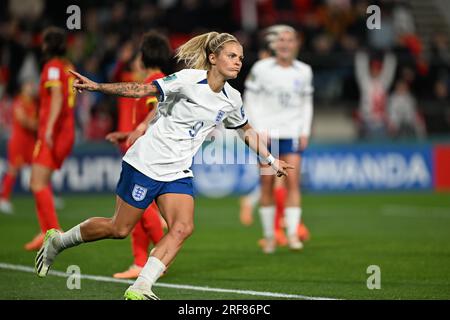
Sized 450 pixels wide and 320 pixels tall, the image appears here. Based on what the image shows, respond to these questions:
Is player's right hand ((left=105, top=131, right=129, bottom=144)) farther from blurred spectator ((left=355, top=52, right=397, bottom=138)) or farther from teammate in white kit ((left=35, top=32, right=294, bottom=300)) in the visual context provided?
blurred spectator ((left=355, top=52, right=397, bottom=138))

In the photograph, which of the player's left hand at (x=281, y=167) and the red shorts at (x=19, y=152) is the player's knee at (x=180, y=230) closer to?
the player's left hand at (x=281, y=167)

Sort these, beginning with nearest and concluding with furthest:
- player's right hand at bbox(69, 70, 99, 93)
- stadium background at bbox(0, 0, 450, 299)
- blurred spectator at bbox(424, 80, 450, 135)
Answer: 1. player's right hand at bbox(69, 70, 99, 93)
2. stadium background at bbox(0, 0, 450, 299)
3. blurred spectator at bbox(424, 80, 450, 135)

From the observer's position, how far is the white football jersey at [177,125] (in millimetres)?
8148

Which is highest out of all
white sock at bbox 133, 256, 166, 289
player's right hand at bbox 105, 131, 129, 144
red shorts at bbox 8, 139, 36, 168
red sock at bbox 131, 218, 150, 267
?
red shorts at bbox 8, 139, 36, 168

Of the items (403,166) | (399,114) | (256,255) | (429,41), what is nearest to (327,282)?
(256,255)

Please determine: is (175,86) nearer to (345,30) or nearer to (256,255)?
(256,255)

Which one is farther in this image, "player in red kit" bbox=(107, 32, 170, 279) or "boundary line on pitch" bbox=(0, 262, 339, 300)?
"player in red kit" bbox=(107, 32, 170, 279)

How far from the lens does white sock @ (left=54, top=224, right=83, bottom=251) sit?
866cm

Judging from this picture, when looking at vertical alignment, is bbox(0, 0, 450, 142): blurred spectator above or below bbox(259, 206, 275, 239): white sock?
above

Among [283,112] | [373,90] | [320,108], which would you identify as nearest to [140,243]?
[283,112]

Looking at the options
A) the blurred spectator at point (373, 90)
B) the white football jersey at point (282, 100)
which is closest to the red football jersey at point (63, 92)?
the white football jersey at point (282, 100)

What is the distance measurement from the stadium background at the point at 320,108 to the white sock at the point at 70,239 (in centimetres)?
506

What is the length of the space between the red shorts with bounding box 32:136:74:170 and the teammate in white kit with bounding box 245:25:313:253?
2543 millimetres

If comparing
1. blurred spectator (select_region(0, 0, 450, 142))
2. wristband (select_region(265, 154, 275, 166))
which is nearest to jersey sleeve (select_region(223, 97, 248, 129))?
wristband (select_region(265, 154, 275, 166))
